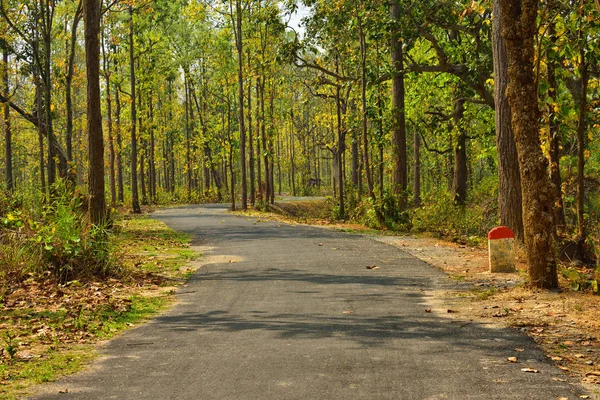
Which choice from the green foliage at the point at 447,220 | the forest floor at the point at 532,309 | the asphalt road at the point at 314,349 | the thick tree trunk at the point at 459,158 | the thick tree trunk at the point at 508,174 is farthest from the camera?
the thick tree trunk at the point at 459,158

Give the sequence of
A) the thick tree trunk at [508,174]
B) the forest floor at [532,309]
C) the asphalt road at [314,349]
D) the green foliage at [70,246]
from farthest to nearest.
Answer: the thick tree trunk at [508,174]
the green foliage at [70,246]
the forest floor at [532,309]
the asphalt road at [314,349]

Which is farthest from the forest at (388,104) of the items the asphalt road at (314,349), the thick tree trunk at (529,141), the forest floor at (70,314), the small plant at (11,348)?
the small plant at (11,348)

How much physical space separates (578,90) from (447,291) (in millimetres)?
12608

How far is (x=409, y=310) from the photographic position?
371 inches

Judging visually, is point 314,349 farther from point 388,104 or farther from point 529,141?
point 388,104

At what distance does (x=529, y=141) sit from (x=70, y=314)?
709 cm

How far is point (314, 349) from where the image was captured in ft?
23.9

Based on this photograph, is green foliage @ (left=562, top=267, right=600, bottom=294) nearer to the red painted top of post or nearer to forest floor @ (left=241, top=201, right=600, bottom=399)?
forest floor @ (left=241, top=201, right=600, bottom=399)

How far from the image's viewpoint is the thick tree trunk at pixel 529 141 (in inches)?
398

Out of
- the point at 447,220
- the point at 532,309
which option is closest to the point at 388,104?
the point at 447,220

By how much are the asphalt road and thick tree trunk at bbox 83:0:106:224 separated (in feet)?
19.0

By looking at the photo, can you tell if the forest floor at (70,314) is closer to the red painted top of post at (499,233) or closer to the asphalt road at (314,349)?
the asphalt road at (314,349)

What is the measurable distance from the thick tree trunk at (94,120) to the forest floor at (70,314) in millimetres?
2603

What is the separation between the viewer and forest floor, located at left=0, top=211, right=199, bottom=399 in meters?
7.05
